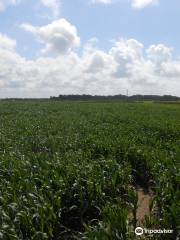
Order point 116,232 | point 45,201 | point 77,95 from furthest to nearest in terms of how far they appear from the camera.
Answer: point 77,95
point 45,201
point 116,232

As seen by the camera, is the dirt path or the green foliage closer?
the green foliage

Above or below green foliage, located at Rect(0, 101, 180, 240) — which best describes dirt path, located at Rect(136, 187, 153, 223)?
below

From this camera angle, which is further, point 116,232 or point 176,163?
point 176,163

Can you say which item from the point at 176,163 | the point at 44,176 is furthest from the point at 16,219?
the point at 176,163

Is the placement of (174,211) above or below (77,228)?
above

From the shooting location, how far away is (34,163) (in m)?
9.82

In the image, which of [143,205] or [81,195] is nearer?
[81,195]

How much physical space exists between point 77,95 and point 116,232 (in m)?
114

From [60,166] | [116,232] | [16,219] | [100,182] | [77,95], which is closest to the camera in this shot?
[116,232]

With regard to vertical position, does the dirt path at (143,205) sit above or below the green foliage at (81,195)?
below

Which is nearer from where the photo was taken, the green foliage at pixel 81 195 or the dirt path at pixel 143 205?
the green foliage at pixel 81 195

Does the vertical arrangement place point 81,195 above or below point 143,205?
above

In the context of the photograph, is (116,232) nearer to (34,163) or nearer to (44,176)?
(44,176)

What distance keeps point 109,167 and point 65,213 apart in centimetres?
227
